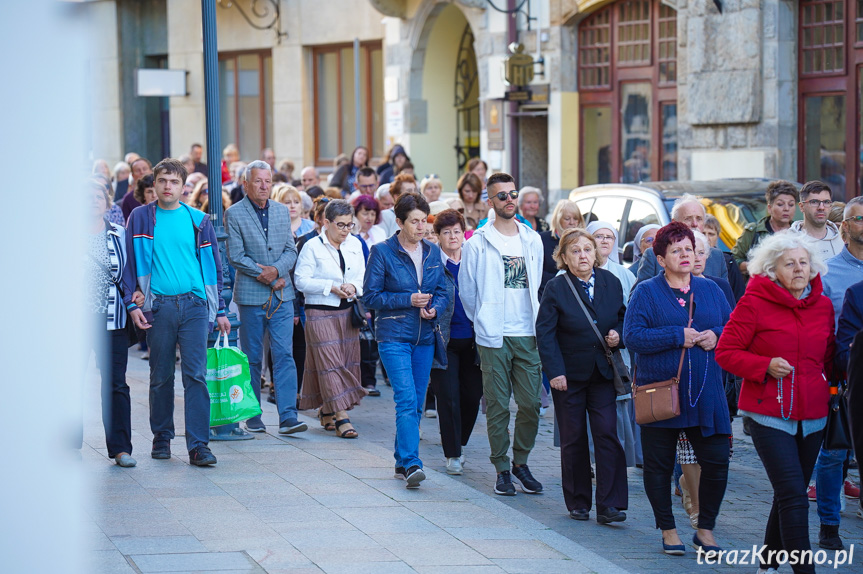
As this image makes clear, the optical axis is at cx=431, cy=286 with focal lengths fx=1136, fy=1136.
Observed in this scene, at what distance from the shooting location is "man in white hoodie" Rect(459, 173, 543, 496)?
23.8 ft

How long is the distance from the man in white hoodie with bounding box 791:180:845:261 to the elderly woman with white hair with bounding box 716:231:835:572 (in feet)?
7.80

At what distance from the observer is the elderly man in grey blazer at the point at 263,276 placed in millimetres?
8820

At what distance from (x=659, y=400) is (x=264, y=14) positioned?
68.0 feet

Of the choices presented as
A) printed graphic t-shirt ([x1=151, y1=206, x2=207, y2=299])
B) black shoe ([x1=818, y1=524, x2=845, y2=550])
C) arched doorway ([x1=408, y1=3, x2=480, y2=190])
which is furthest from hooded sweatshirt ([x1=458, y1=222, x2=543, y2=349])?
arched doorway ([x1=408, y1=3, x2=480, y2=190])

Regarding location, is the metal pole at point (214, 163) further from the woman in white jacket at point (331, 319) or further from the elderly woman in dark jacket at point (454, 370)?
the elderly woman in dark jacket at point (454, 370)

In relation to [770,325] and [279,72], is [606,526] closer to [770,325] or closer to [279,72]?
A: [770,325]

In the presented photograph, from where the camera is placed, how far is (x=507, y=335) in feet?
23.9

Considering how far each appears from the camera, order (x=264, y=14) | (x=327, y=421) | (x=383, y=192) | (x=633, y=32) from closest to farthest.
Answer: (x=327, y=421) → (x=383, y=192) → (x=633, y=32) → (x=264, y=14)

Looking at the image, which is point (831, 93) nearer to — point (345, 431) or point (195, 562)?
point (345, 431)

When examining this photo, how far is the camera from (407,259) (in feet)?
24.6

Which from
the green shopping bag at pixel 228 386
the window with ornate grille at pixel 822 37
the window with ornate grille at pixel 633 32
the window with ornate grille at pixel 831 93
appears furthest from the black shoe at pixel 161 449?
the window with ornate grille at pixel 633 32

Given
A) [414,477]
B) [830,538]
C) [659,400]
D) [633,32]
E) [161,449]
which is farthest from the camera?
[633,32]

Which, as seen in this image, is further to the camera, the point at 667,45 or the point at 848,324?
the point at 667,45

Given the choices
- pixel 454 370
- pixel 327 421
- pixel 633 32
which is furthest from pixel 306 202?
pixel 633 32
